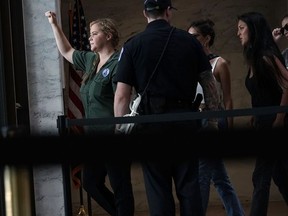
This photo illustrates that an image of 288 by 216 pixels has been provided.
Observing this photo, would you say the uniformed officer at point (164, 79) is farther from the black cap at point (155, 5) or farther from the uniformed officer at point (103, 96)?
the uniformed officer at point (103, 96)

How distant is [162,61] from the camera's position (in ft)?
12.9

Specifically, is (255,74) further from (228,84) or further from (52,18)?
(52,18)

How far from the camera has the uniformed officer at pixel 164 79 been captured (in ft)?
13.0

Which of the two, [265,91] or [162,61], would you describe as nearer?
[162,61]

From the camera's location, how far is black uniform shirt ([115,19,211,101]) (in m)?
3.95

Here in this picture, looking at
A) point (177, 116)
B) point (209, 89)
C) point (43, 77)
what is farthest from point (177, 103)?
point (43, 77)

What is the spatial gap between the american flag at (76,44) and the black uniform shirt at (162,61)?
327cm

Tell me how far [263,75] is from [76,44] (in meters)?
3.16

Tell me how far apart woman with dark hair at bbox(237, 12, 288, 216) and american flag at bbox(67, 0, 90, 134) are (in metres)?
2.92

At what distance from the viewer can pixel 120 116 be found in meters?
4.21

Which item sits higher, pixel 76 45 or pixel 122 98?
pixel 76 45

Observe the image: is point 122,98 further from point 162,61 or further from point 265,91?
point 265,91

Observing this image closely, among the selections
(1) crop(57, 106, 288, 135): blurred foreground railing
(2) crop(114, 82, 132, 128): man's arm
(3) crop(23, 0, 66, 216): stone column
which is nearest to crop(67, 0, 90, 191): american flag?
(3) crop(23, 0, 66, 216): stone column

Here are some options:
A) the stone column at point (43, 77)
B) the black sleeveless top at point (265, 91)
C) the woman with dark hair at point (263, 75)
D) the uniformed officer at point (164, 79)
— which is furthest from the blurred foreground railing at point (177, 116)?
the stone column at point (43, 77)
